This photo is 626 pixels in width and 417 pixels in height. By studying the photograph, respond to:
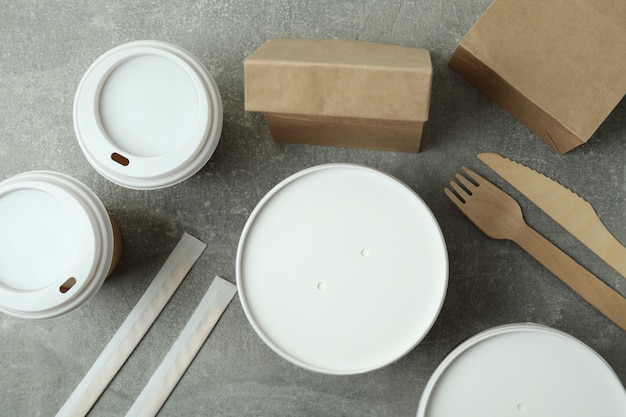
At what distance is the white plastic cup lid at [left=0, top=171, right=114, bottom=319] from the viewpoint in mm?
994

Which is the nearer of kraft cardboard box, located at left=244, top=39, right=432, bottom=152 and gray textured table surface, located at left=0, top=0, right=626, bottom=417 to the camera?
kraft cardboard box, located at left=244, top=39, right=432, bottom=152

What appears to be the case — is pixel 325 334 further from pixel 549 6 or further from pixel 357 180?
pixel 549 6

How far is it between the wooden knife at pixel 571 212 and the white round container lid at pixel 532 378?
0.78 feet

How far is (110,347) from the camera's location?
3.83 ft

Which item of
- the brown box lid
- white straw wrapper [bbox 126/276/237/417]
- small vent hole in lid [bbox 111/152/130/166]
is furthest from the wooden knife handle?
small vent hole in lid [bbox 111/152/130/166]

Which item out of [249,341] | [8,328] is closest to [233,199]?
[249,341]

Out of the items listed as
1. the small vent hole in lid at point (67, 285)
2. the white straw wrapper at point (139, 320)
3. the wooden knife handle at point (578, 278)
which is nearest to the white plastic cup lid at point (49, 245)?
the small vent hole in lid at point (67, 285)

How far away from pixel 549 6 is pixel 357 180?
1.30 feet

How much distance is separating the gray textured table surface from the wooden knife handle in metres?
0.02

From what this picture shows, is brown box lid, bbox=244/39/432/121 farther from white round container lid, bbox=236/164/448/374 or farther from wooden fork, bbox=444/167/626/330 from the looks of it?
wooden fork, bbox=444/167/626/330

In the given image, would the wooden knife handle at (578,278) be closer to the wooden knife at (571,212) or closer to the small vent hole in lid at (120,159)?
the wooden knife at (571,212)

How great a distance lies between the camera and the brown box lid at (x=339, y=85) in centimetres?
87

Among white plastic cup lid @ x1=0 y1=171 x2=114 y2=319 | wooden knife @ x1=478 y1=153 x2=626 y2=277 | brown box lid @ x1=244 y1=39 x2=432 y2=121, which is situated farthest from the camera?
wooden knife @ x1=478 y1=153 x2=626 y2=277

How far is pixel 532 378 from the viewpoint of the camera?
3.11ft
